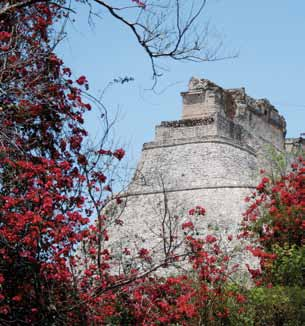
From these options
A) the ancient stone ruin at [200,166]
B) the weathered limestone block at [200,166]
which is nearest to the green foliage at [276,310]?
the ancient stone ruin at [200,166]

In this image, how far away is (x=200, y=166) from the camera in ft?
55.3

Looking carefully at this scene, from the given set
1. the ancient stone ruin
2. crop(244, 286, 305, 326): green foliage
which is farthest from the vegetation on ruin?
the ancient stone ruin

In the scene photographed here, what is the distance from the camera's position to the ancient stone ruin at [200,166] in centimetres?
1462

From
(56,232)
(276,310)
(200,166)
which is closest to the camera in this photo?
(56,232)

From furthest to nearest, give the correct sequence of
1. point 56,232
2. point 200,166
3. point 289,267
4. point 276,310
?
point 200,166
point 289,267
point 276,310
point 56,232

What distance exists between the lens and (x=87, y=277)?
6.96m

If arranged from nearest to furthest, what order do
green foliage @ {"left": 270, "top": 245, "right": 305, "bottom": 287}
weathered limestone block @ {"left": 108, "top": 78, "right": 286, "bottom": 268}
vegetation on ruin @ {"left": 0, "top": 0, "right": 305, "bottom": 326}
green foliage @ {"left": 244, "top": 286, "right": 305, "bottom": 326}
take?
1. vegetation on ruin @ {"left": 0, "top": 0, "right": 305, "bottom": 326}
2. green foliage @ {"left": 244, "top": 286, "right": 305, "bottom": 326}
3. green foliage @ {"left": 270, "top": 245, "right": 305, "bottom": 287}
4. weathered limestone block @ {"left": 108, "top": 78, "right": 286, "bottom": 268}

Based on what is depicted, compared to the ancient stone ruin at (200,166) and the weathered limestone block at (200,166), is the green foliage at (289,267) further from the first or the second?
the weathered limestone block at (200,166)

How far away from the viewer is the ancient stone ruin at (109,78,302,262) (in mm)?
14625

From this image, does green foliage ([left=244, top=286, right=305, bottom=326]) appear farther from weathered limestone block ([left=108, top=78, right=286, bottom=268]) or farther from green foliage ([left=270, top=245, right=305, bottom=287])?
weathered limestone block ([left=108, top=78, right=286, bottom=268])

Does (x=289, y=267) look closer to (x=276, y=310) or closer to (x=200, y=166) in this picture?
(x=276, y=310)

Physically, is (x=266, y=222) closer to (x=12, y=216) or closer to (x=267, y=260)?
(x=267, y=260)

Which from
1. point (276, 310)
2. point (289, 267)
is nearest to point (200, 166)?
point (289, 267)

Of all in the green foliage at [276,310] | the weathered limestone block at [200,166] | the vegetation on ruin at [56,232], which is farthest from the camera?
the weathered limestone block at [200,166]
